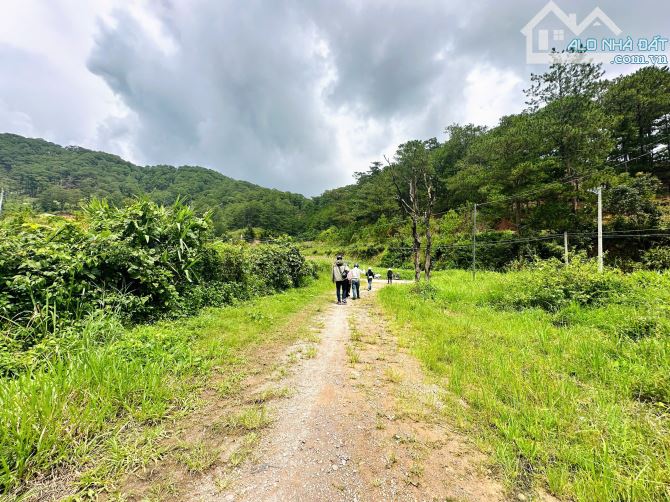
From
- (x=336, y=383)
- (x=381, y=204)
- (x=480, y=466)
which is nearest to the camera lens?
(x=480, y=466)

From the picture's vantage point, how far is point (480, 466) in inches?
86.0

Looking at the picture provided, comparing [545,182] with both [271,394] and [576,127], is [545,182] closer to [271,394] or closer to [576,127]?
[576,127]

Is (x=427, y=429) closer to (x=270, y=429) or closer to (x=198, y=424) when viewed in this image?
(x=270, y=429)

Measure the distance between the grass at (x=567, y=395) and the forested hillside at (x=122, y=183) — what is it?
194 feet

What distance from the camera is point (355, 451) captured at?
7.52 feet

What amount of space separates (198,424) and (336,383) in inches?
66.4

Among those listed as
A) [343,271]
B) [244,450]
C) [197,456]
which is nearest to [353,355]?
[244,450]

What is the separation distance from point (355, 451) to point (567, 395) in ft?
8.95

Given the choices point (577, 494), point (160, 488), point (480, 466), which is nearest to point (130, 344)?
point (160, 488)

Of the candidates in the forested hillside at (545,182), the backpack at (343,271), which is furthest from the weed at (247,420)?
the backpack at (343,271)

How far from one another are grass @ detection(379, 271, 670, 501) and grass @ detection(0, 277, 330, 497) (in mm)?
3041

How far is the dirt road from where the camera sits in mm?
1896

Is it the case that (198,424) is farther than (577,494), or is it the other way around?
→ (198,424)

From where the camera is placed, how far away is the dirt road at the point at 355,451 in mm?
1896
